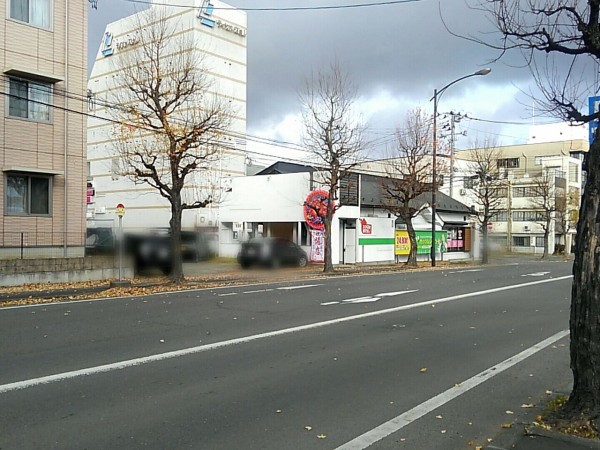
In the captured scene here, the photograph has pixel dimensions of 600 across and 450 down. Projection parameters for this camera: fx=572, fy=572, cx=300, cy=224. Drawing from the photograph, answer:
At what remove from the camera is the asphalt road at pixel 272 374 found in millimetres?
5168

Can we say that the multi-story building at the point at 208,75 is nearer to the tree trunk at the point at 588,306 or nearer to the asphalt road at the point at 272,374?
the asphalt road at the point at 272,374

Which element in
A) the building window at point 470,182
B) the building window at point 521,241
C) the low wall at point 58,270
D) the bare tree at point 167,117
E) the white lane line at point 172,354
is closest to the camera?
the white lane line at point 172,354

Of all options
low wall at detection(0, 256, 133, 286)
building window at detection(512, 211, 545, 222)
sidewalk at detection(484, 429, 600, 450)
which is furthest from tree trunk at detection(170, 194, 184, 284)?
building window at detection(512, 211, 545, 222)

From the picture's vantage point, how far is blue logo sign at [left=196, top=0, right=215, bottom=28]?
48625mm

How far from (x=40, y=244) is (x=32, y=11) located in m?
8.38

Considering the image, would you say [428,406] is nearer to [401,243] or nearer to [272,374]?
[272,374]

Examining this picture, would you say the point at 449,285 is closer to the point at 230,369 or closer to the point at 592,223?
the point at 230,369

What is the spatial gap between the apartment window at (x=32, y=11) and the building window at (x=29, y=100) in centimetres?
224

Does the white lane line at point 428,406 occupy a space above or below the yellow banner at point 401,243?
below

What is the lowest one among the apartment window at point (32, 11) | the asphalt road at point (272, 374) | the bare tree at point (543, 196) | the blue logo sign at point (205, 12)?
the asphalt road at point (272, 374)

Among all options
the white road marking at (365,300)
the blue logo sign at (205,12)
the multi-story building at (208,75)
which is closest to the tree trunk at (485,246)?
the multi-story building at (208,75)

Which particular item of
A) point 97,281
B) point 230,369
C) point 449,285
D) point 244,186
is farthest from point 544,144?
point 230,369

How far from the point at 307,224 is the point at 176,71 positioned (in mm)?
13637

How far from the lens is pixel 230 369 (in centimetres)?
746
